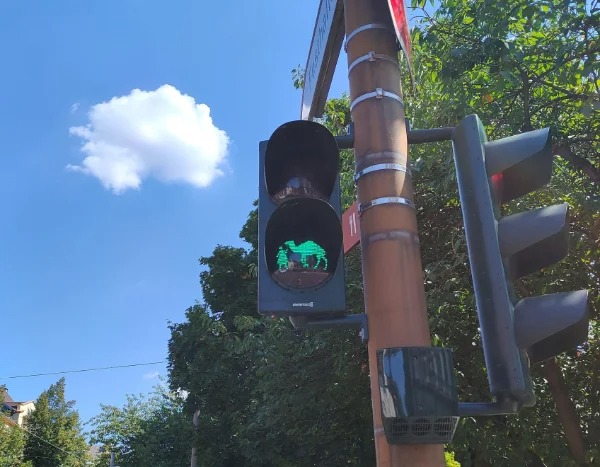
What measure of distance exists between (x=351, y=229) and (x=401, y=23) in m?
1.06

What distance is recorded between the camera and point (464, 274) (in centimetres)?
945

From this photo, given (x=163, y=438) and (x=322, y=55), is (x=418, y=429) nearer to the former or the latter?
(x=322, y=55)

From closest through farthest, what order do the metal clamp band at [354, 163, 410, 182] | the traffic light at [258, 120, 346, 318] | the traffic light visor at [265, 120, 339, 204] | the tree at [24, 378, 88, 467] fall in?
1. the traffic light at [258, 120, 346, 318]
2. the metal clamp band at [354, 163, 410, 182]
3. the traffic light visor at [265, 120, 339, 204]
4. the tree at [24, 378, 88, 467]

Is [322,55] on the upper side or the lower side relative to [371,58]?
upper

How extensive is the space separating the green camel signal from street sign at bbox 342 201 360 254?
0.16 metres

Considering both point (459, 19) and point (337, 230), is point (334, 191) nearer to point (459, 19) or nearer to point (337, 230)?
point (337, 230)

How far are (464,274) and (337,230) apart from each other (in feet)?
24.5

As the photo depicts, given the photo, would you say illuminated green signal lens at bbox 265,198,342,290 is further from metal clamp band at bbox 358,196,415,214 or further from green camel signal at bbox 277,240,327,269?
metal clamp band at bbox 358,196,415,214

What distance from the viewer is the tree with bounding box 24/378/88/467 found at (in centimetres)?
4081

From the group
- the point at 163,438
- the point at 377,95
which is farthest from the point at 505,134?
the point at 163,438

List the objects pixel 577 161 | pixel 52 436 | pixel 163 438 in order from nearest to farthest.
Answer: pixel 577 161 → pixel 163 438 → pixel 52 436

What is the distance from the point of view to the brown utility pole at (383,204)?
7.30ft

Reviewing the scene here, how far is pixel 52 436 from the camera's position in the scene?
4184 cm

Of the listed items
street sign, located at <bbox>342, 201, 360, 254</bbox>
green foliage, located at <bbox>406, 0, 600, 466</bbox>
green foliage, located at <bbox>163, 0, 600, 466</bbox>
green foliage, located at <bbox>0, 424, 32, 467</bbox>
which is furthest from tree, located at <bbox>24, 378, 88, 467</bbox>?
street sign, located at <bbox>342, 201, 360, 254</bbox>
